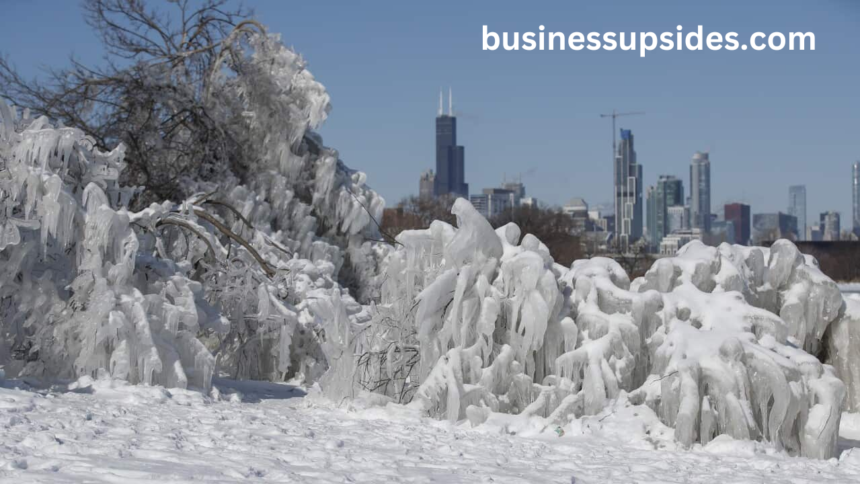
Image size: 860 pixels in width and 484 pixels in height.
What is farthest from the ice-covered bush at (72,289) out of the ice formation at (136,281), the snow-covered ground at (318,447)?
the snow-covered ground at (318,447)

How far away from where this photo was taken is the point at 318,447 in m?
8.01

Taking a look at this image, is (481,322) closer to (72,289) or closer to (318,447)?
(318,447)

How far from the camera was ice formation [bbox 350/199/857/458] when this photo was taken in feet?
29.4

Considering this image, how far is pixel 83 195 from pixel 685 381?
6882mm

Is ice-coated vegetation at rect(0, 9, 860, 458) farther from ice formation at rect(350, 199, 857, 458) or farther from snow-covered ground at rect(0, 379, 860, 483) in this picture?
snow-covered ground at rect(0, 379, 860, 483)

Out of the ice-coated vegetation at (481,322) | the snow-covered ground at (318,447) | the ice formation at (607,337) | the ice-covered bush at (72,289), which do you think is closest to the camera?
the snow-covered ground at (318,447)

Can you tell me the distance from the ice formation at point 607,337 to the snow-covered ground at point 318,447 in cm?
31

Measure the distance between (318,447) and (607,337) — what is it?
337 centimetres

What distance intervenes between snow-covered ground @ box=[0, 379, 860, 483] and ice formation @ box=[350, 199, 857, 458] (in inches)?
12.3

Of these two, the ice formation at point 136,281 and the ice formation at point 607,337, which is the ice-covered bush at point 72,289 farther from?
the ice formation at point 607,337

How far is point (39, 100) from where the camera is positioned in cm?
1777

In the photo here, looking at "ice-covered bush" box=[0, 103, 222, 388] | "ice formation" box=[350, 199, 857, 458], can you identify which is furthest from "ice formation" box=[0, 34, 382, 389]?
"ice formation" box=[350, 199, 857, 458]

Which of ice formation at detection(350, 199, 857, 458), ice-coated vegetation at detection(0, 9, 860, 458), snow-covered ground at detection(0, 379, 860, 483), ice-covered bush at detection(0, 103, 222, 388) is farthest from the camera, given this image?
ice-covered bush at detection(0, 103, 222, 388)

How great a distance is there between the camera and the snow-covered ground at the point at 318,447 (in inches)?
268
